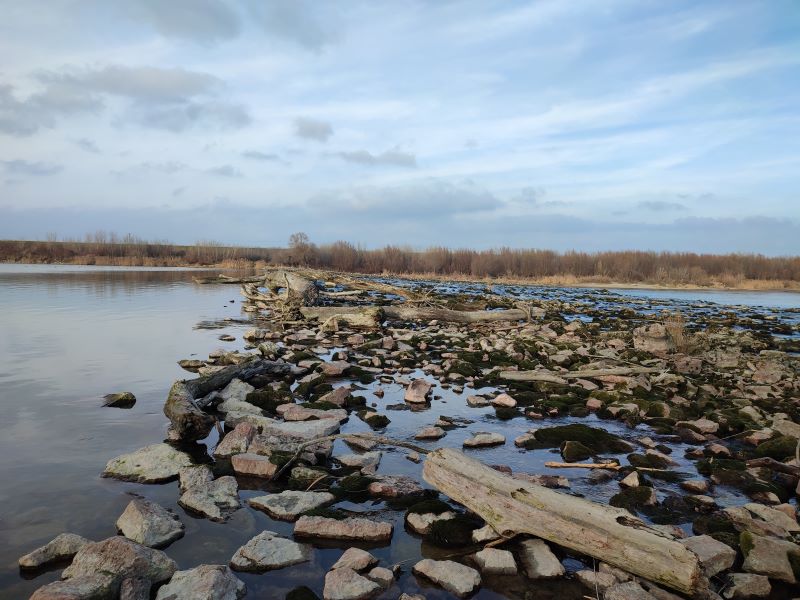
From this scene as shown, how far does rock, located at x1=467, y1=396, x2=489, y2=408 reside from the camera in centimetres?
808

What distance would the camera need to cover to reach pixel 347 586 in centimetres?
339

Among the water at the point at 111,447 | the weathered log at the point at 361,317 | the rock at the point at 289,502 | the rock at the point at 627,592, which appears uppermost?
the weathered log at the point at 361,317

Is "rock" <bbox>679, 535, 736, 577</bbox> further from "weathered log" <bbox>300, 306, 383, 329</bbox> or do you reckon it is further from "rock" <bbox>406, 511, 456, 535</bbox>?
"weathered log" <bbox>300, 306, 383, 329</bbox>

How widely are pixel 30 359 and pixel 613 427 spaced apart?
10.7m

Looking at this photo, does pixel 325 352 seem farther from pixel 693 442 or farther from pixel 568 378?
pixel 693 442

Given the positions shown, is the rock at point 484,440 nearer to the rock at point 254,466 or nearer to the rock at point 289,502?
the rock at point 289,502

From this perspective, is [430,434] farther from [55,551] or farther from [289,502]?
[55,551]

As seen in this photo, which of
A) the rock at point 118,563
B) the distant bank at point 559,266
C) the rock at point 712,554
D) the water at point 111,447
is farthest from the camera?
the distant bank at point 559,266

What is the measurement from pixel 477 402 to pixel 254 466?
3.90m

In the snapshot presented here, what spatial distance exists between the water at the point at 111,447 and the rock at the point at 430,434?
0.43 ft

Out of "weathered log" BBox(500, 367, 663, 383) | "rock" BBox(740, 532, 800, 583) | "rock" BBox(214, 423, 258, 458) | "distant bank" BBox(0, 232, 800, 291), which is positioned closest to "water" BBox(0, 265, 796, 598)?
"rock" BBox(214, 423, 258, 458)

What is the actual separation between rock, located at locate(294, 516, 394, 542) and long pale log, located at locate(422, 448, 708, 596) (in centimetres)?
67

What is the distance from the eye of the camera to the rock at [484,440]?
20.5ft

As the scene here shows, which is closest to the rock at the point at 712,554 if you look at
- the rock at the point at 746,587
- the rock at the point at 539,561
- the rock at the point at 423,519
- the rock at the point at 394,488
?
the rock at the point at 746,587
